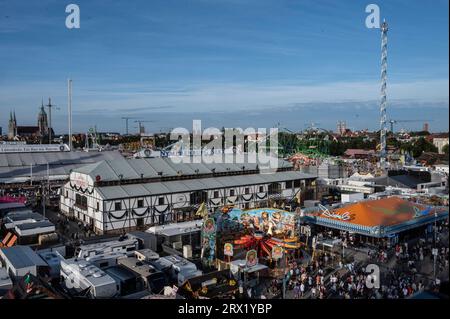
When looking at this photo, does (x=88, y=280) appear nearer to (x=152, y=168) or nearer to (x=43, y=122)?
(x=152, y=168)

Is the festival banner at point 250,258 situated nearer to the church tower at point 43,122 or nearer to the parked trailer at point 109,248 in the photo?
the parked trailer at point 109,248

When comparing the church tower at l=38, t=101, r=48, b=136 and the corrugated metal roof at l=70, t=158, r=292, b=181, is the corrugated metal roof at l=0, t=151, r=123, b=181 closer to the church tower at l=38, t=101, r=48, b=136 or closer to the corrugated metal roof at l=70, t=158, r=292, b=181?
the corrugated metal roof at l=70, t=158, r=292, b=181

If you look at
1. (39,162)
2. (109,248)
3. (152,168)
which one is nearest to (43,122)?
(39,162)

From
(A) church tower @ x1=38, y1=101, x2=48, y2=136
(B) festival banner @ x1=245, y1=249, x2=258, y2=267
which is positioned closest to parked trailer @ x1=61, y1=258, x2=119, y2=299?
(B) festival banner @ x1=245, y1=249, x2=258, y2=267

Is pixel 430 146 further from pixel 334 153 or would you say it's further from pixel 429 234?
pixel 429 234

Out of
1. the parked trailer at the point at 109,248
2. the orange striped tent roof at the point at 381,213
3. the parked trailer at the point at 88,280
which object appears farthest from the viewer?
the orange striped tent roof at the point at 381,213

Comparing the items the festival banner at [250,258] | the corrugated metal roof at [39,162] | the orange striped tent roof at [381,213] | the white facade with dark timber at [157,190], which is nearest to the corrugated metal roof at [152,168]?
the white facade with dark timber at [157,190]
